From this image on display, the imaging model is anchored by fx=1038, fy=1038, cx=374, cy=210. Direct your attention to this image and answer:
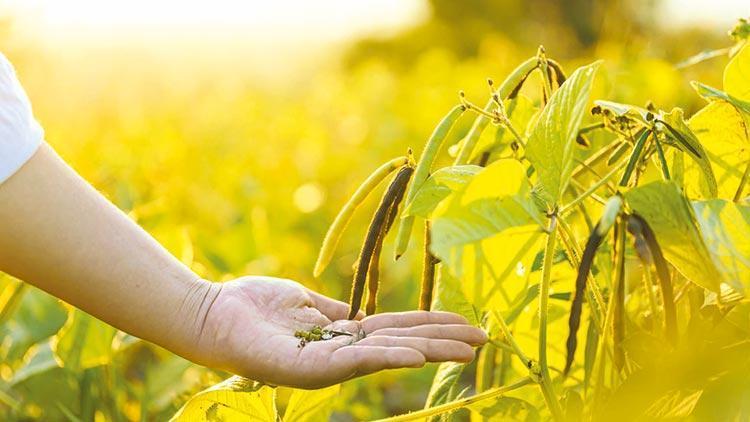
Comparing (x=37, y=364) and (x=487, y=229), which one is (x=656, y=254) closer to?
(x=487, y=229)

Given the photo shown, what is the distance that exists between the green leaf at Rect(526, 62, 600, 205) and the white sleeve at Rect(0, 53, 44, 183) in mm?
629

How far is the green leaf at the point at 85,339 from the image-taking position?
63.1 inches

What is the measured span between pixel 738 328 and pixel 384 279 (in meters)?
1.99

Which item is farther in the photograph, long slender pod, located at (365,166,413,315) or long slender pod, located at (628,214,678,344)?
long slender pod, located at (365,166,413,315)

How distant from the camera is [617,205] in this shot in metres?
0.74

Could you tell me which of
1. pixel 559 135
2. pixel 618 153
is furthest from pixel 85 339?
pixel 559 135

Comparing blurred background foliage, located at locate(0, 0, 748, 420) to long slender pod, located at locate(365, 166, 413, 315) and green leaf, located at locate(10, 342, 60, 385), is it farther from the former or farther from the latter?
long slender pod, located at locate(365, 166, 413, 315)

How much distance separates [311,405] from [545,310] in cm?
42

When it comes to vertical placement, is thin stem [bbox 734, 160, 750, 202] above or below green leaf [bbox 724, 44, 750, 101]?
below

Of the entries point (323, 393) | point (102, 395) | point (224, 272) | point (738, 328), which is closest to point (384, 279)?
point (224, 272)

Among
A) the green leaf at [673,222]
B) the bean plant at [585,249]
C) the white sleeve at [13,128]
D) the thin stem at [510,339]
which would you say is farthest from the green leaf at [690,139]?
the white sleeve at [13,128]

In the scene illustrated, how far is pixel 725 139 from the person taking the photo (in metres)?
1.05

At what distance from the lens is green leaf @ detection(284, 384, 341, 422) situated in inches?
47.6

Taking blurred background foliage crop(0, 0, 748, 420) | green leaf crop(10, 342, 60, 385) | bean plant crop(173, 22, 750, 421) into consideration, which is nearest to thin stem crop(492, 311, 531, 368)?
bean plant crop(173, 22, 750, 421)
